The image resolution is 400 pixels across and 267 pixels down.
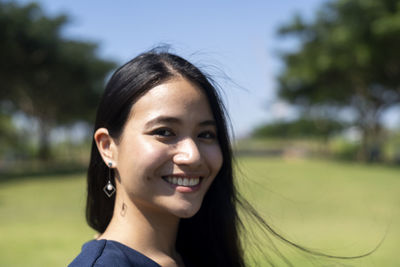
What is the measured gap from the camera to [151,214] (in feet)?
5.79

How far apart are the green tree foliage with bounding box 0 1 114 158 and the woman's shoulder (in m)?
20.1

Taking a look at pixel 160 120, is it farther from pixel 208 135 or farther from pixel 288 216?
pixel 288 216

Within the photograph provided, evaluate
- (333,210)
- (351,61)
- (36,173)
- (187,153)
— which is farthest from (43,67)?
(187,153)

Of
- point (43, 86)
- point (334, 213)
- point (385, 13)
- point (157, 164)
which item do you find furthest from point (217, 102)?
point (43, 86)

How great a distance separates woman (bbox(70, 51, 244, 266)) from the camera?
5.37 ft

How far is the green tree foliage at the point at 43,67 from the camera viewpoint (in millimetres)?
20828

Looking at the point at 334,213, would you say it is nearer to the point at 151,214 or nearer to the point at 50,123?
the point at 151,214

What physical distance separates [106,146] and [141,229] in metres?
0.35

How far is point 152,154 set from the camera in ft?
5.33

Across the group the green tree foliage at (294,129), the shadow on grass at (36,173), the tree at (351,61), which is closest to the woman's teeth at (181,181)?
the shadow on grass at (36,173)

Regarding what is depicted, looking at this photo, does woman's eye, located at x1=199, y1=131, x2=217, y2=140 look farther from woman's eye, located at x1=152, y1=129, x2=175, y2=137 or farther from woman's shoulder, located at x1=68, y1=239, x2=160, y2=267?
woman's shoulder, located at x1=68, y1=239, x2=160, y2=267

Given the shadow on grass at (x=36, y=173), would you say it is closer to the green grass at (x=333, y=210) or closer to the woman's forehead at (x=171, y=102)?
the green grass at (x=333, y=210)

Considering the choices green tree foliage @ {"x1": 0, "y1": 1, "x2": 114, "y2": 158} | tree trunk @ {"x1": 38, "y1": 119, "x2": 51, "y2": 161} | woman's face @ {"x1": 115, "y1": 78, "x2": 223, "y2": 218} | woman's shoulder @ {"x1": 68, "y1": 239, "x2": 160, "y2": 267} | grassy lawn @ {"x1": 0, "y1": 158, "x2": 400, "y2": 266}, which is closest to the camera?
woman's shoulder @ {"x1": 68, "y1": 239, "x2": 160, "y2": 267}

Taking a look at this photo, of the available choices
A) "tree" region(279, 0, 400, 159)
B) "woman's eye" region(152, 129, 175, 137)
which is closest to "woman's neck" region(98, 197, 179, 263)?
"woman's eye" region(152, 129, 175, 137)
